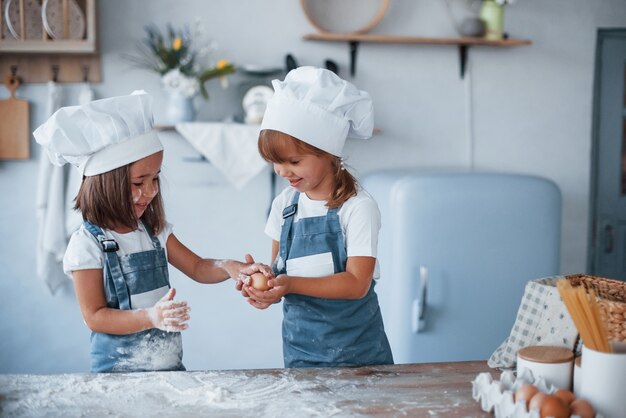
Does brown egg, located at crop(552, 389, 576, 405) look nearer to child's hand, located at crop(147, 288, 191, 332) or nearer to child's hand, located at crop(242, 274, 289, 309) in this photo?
child's hand, located at crop(242, 274, 289, 309)

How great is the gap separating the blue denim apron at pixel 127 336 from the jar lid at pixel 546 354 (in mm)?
828

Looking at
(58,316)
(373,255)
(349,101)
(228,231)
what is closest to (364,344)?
(373,255)

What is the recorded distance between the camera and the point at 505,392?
125 centimetres

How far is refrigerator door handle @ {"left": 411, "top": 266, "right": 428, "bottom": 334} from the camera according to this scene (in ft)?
8.64

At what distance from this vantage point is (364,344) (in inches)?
70.7

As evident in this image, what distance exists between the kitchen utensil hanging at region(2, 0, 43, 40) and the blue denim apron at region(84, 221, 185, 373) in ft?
4.72

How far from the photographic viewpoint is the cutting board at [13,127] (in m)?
2.87

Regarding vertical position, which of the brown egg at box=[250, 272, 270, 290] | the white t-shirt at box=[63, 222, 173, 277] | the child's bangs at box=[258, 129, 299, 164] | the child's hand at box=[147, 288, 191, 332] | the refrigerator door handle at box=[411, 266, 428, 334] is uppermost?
the child's bangs at box=[258, 129, 299, 164]

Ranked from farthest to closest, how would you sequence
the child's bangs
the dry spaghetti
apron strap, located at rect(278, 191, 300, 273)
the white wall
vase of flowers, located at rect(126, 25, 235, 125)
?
the white wall
vase of flowers, located at rect(126, 25, 235, 125)
apron strap, located at rect(278, 191, 300, 273)
the child's bangs
the dry spaghetti

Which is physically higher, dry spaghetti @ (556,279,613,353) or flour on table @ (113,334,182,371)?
dry spaghetti @ (556,279,613,353)

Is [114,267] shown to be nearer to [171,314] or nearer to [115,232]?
[115,232]

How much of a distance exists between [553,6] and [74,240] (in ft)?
8.29

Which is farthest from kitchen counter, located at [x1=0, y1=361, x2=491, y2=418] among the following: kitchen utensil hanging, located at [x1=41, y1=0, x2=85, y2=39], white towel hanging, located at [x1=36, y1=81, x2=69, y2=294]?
kitchen utensil hanging, located at [x1=41, y1=0, x2=85, y2=39]

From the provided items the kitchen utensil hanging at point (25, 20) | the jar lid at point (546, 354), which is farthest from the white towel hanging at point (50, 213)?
the jar lid at point (546, 354)
